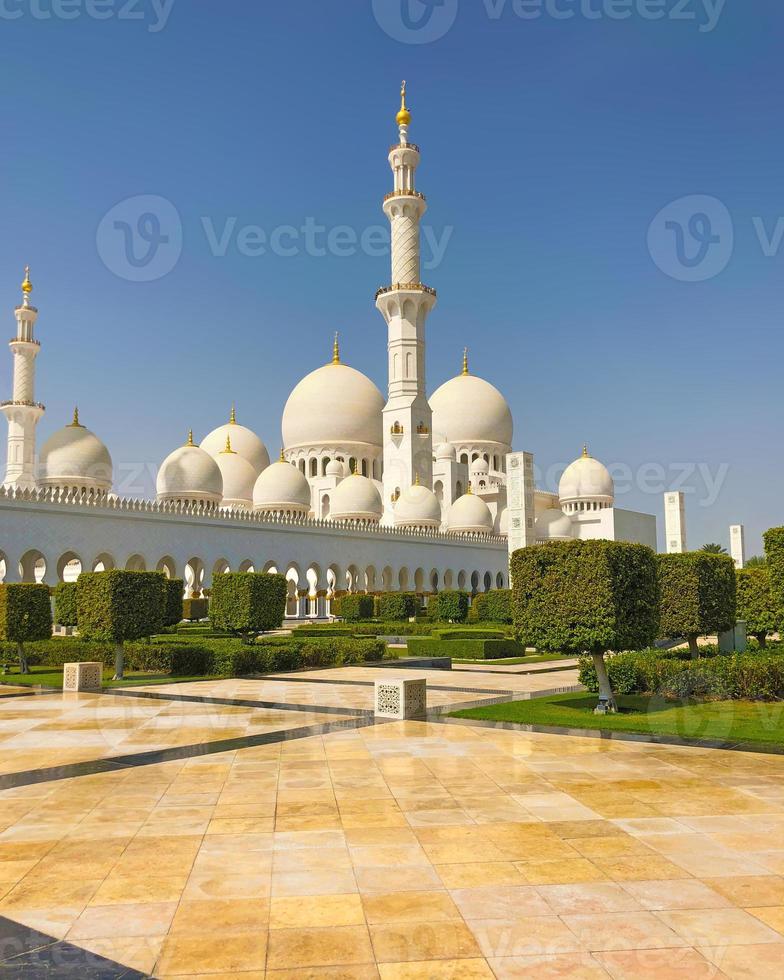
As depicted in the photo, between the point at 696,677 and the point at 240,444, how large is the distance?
2137 inches

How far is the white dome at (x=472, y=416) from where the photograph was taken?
67250 mm

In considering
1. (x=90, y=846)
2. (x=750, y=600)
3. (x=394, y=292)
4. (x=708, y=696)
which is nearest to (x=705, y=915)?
(x=90, y=846)

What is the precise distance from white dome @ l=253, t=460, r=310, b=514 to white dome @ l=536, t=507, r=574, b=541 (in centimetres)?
1822

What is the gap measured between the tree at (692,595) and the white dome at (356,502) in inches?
1394

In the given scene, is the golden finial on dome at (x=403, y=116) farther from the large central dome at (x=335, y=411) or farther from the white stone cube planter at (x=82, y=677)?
the white stone cube planter at (x=82, y=677)

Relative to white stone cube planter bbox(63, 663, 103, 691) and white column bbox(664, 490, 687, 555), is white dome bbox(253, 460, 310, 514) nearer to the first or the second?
white column bbox(664, 490, 687, 555)

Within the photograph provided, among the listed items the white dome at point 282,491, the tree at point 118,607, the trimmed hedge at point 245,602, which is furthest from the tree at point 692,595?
the white dome at point 282,491

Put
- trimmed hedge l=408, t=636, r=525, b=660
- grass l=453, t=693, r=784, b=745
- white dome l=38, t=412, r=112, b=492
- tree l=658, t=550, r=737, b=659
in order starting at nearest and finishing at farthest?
1. grass l=453, t=693, r=784, b=745
2. tree l=658, t=550, r=737, b=659
3. trimmed hedge l=408, t=636, r=525, b=660
4. white dome l=38, t=412, r=112, b=492

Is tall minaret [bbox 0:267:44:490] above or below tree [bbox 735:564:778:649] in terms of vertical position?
above

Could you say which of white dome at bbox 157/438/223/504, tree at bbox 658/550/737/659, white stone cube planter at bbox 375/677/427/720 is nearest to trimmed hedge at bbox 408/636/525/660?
tree at bbox 658/550/737/659

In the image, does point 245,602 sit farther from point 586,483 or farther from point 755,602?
point 586,483

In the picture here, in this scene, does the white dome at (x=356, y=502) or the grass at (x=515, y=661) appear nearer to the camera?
the grass at (x=515, y=661)

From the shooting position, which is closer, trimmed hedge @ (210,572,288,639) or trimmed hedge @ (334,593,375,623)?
trimmed hedge @ (210,572,288,639)

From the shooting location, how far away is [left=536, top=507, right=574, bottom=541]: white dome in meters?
62.7
